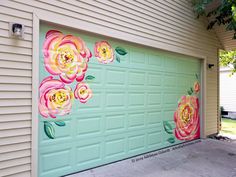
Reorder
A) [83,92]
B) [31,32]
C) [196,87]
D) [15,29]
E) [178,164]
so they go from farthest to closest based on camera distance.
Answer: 1. [196,87]
2. [178,164]
3. [83,92]
4. [31,32]
5. [15,29]

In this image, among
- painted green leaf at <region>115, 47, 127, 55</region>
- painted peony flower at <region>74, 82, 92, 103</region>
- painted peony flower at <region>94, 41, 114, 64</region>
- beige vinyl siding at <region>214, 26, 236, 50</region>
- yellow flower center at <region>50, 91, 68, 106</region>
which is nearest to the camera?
yellow flower center at <region>50, 91, 68, 106</region>

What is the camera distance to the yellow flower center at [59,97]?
2.99 metres

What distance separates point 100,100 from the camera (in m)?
3.49

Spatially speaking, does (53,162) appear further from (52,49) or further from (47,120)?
(52,49)

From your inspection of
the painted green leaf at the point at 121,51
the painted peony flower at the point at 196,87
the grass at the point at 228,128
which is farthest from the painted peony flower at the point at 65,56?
the grass at the point at 228,128

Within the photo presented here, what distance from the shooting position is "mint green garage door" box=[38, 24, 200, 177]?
2957 millimetres

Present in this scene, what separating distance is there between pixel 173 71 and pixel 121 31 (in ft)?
6.10

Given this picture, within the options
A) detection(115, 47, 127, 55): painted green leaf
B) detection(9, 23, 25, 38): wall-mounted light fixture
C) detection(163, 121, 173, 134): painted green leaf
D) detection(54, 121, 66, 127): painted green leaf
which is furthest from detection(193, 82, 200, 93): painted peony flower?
detection(9, 23, 25, 38): wall-mounted light fixture

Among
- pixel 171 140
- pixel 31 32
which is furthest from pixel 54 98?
pixel 171 140

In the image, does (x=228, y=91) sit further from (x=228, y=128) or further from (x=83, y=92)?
(x=83, y=92)

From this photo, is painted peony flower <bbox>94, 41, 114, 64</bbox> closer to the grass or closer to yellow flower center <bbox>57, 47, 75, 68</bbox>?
yellow flower center <bbox>57, 47, 75, 68</bbox>

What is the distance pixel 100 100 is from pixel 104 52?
85 cm

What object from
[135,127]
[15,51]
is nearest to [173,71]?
[135,127]

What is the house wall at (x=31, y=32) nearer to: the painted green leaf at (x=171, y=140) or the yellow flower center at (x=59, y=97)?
the yellow flower center at (x=59, y=97)
